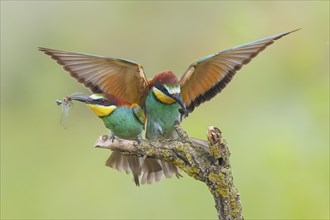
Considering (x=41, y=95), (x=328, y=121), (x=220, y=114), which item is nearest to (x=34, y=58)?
(x=41, y=95)

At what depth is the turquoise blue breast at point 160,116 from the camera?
10.6ft

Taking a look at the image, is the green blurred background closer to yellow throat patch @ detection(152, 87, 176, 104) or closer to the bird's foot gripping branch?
yellow throat patch @ detection(152, 87, 176, 104)

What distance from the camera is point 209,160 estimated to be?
2.64m

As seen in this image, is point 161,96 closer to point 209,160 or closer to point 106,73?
point 106,73

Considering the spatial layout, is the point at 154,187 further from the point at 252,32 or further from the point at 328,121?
the point at 252,32

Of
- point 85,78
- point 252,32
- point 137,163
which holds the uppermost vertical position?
point 252,32

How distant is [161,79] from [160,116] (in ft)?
0.68

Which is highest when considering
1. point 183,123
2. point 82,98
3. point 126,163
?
point 82,98

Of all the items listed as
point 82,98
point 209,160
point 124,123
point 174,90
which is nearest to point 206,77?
point 174,90

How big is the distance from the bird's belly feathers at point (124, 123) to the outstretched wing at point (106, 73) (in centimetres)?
7

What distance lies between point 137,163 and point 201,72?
402 mm

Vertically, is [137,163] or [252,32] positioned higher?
[252,32]

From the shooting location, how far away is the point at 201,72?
10.3ft

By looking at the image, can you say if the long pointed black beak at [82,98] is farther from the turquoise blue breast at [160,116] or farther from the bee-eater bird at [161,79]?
the turquoise blue breast at [160,116]
